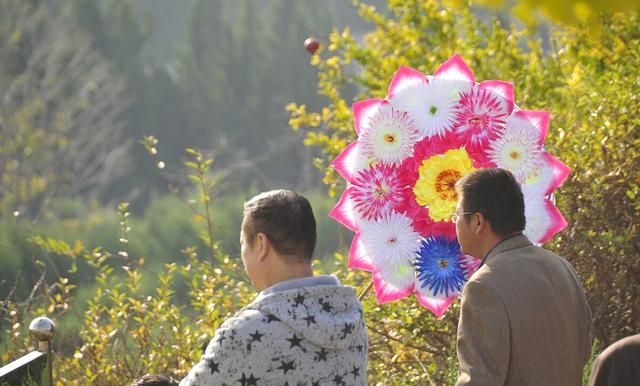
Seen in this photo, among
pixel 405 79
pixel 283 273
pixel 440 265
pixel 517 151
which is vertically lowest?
pixel 440 265

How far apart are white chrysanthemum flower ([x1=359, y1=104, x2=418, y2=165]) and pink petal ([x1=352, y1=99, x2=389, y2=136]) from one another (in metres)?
0.02

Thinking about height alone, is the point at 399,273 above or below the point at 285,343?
below

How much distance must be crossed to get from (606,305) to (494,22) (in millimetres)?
2073

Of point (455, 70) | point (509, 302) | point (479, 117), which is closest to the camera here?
point (509, 302)

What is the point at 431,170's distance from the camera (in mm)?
3787

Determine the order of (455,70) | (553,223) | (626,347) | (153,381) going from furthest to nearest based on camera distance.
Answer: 1. (455,70)
2. (553,223)
3. (153,381)
4. (626,347)

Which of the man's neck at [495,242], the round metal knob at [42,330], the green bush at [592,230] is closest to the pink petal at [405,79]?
the man's neck at [495,242]

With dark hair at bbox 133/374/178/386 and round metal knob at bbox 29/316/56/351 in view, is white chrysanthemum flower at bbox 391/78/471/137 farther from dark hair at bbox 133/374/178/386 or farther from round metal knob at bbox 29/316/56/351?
round metal knob at bbox 29/316/56/351

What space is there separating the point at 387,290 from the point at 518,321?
856 millimetres

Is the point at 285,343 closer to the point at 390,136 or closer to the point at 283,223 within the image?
the point at 283,223

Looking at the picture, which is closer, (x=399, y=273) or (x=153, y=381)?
(x=153, y=381)

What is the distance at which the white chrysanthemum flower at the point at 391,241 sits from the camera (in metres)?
3.80

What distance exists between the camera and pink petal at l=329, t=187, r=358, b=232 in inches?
154

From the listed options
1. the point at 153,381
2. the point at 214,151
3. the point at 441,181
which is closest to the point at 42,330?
the point at 153,381
